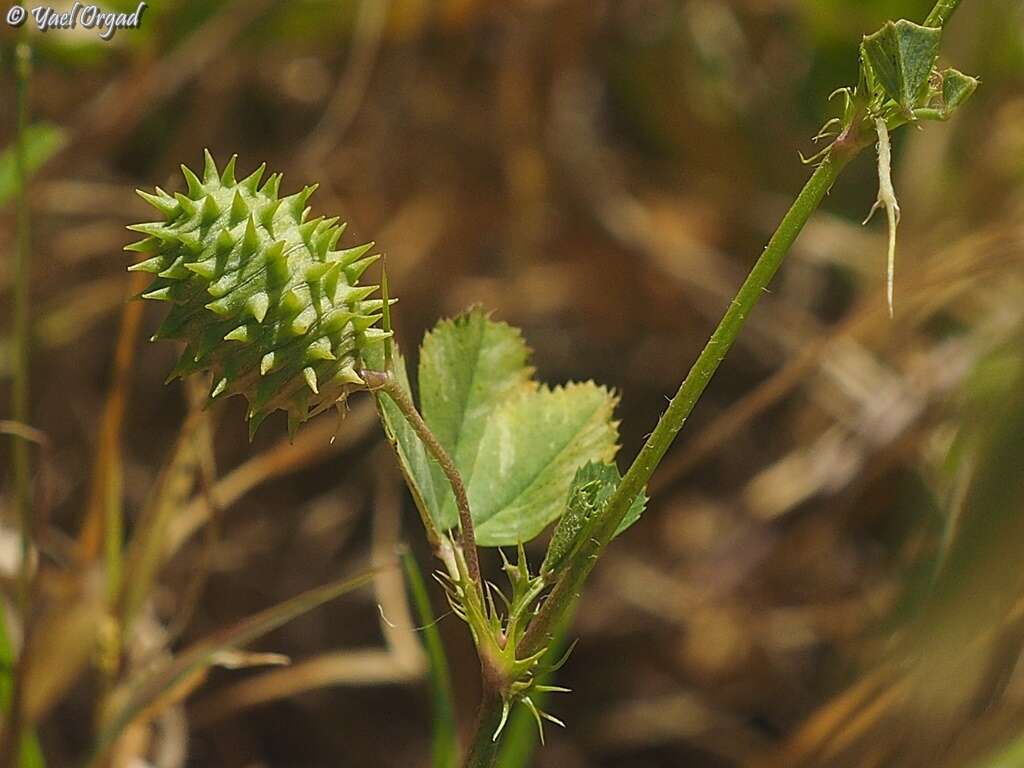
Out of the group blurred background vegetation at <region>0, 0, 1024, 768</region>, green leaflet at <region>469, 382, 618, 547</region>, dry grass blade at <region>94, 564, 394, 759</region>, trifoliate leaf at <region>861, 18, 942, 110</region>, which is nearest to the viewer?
trifoliate leaf at <region>861, 18, 942, 110</region>

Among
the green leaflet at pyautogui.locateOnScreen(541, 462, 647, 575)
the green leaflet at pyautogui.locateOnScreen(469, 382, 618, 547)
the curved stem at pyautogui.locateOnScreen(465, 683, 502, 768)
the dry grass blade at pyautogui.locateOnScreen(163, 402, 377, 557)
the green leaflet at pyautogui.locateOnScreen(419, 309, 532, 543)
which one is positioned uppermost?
the dry grass blade at pyautogui.locateOnScreen(163, 402, 377, 557)

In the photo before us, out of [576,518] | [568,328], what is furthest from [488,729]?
[568,328]

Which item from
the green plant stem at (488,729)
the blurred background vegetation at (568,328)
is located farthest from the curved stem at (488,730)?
the blurred background vegetation at (568,328)

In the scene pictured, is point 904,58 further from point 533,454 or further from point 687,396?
point 533,454

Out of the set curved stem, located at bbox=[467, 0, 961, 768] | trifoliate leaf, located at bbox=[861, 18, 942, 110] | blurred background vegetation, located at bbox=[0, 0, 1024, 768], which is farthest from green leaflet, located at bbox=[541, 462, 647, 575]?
blurred background vegetation, located at bbox=[0, 0, 1024, 768]

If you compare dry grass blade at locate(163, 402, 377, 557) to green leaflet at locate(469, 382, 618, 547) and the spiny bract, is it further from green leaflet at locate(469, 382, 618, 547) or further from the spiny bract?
the spiny bract

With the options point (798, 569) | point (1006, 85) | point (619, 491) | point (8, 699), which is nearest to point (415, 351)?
point (798, 569)
